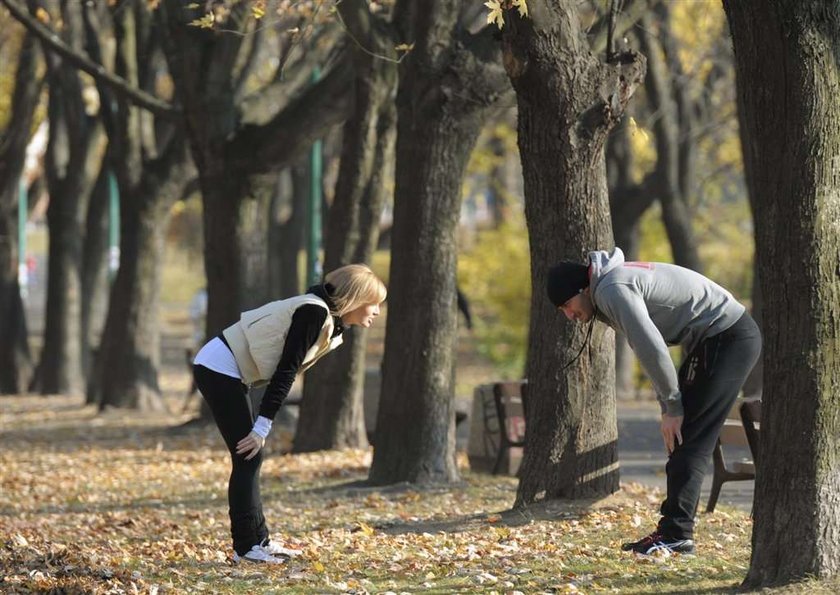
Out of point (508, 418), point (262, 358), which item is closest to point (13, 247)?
point (508, 418)

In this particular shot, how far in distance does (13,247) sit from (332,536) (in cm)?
1623

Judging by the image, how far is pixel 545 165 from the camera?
336 inches

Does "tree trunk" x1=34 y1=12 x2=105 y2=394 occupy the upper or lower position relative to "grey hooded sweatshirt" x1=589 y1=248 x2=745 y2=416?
upper

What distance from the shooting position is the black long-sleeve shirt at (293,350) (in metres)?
6.96

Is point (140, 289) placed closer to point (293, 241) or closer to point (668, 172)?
point (293, 241)

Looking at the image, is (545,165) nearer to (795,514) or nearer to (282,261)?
(795,514)

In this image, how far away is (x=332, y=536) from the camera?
8383 millimetres

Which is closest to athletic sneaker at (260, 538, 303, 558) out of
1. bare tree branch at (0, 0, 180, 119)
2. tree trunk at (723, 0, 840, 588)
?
tree trunk at (723, 0, 840, 588)

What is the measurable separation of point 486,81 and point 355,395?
380 centimetres

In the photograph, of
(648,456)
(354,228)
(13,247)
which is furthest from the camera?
(13,247)

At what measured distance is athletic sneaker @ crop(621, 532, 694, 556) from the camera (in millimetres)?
7098

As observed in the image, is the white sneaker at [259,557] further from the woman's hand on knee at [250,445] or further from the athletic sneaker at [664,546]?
the athletic sneaker at [664,546]

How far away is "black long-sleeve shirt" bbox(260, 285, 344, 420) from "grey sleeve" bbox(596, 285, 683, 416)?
1.35 m

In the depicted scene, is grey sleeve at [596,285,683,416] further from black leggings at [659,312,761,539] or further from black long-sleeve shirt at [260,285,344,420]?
black long-sleeve shirt at [260,285,344,420]
